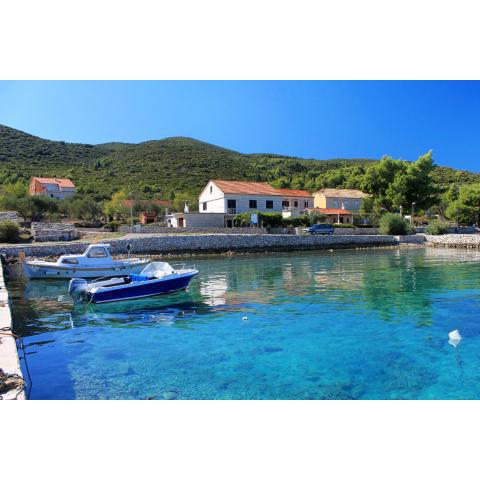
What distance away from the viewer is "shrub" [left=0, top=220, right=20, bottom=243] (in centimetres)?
3809

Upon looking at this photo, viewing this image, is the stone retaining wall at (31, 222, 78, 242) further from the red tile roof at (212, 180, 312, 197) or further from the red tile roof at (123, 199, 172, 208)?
the red tile roof at (123, 199, 172, 208)

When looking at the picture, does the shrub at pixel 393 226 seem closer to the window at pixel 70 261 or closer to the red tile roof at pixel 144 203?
the red tile roof at pixel 144 203

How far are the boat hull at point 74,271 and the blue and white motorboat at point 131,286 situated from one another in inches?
172

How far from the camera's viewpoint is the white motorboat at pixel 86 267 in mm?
21562

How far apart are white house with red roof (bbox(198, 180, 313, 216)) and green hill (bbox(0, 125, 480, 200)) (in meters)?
27.5

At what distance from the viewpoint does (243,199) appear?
177 ft

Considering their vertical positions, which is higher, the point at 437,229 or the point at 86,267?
the point at 86,267

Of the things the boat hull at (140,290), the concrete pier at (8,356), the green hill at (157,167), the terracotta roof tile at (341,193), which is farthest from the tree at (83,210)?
the concrete pier at (8,356)

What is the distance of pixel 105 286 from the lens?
15977mm

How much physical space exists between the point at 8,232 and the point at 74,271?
21.3 metres

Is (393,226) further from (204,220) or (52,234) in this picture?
(52,234)

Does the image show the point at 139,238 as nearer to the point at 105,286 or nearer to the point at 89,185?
the point at 105,286

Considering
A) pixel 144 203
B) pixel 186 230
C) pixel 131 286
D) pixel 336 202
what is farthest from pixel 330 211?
pixel 131 286

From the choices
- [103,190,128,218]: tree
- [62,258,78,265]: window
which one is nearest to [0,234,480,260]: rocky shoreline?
[62,258,78,265]: window
